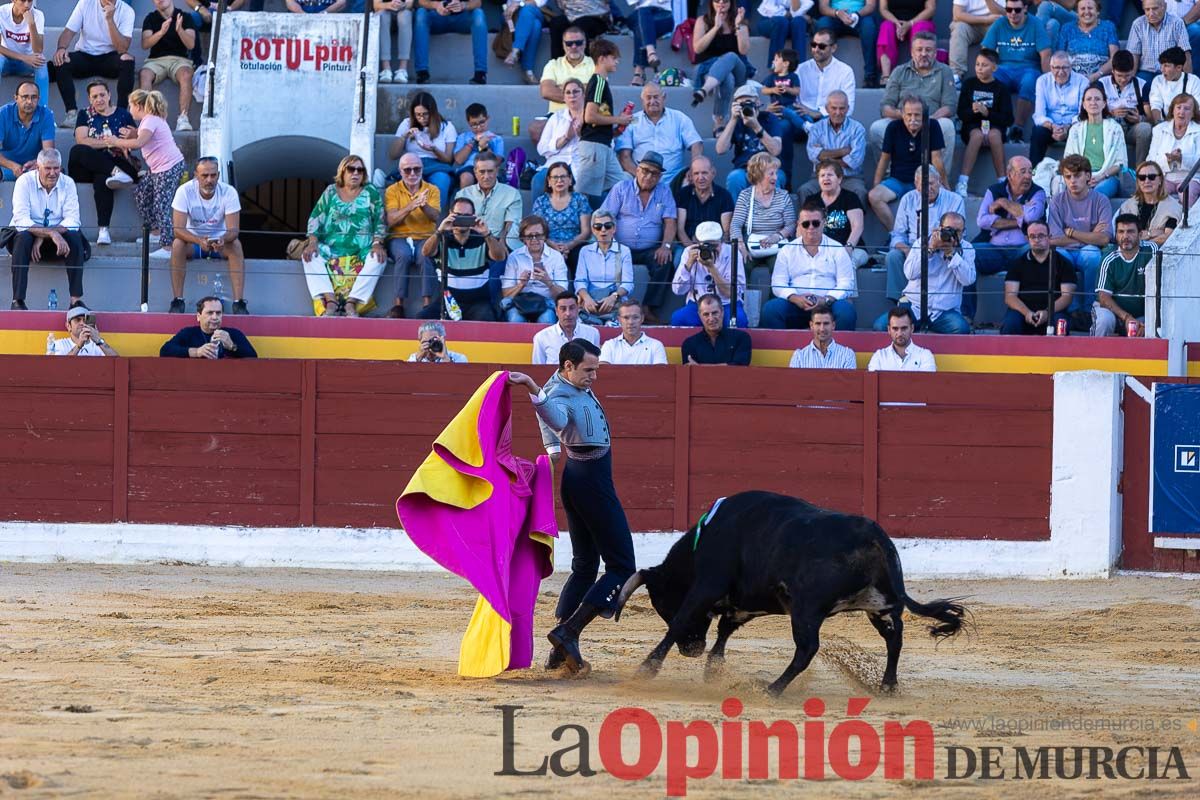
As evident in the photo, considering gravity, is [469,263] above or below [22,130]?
below

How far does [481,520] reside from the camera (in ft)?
21.2

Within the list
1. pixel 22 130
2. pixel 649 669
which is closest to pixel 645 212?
pixel 22 130

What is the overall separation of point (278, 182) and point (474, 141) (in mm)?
3968

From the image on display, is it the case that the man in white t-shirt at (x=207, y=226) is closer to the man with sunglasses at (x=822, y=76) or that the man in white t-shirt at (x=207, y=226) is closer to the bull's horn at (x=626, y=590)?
the man with sunglasses at (x=822, y=76)

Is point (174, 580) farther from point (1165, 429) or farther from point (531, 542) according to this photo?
point (1165, 429)

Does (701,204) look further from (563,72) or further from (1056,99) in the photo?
(1056,99)

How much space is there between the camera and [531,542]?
21.6ft

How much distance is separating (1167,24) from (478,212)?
218 inches

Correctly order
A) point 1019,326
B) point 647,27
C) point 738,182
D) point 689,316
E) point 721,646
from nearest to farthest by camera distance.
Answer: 1. point 721,646
2. point 689,316
3. point 1019,326
4. point 738,182
5. point 647,27

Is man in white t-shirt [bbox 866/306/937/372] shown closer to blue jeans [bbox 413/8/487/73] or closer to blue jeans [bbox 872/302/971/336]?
blue jeans [bbox 872/302/971/336]

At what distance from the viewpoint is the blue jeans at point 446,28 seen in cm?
1316

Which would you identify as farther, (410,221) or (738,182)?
(738,182)

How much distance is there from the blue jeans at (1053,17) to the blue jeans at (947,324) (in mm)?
3240

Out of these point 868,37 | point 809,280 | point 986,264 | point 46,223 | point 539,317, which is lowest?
point 539,317
